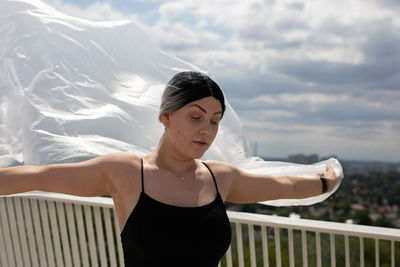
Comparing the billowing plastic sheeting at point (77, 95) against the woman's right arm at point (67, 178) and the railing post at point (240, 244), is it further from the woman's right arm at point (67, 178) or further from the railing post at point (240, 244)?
the railing post at point (240, 244)

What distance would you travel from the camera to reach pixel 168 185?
1223mm

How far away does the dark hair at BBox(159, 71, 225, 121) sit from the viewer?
117 centimetres

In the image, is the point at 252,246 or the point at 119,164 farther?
the point at 252,246

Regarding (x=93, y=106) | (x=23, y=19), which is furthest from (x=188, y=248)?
(x=23, y=19)

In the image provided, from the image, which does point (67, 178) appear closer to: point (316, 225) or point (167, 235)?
point (167, 235)

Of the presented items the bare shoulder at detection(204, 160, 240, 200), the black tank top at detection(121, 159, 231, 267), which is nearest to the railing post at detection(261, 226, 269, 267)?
the bare shoulder at detection(204, 160, 240, 200)

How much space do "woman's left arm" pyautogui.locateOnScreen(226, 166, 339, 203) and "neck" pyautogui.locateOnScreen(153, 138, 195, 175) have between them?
0.74 ft

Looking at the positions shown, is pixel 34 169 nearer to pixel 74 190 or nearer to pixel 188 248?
pixel 74 190

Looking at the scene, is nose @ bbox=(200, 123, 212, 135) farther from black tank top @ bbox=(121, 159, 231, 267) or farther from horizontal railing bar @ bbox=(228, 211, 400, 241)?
horizontal railing bar @ bbox=(228, 211, 400, 241)

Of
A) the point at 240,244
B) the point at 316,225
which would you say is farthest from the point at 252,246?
the point at 316,225

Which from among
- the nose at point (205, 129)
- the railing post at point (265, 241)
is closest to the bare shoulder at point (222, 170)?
the nose at point (205, 129)

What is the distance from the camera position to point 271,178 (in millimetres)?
1480

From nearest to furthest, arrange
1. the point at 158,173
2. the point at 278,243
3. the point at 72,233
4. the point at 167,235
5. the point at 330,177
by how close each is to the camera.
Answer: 1. the point at 167,235
2. the point at 158,173
3. the point at 330,177
4. the point at 278,243
5. the point at 72,233

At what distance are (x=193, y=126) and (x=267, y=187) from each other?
1.57 ft
